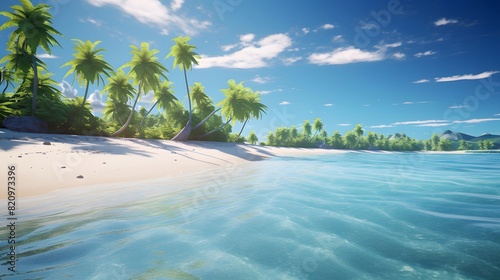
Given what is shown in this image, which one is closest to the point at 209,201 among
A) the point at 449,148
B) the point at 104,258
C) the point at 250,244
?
the point at 250,244

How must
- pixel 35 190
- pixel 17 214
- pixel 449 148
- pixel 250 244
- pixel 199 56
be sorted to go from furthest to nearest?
1. pixel 449 148
2. pixel 199 56
3. pixel 35 190
4. pixel 17 214
5. pixel 250 244

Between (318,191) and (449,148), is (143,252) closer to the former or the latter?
(318,191)

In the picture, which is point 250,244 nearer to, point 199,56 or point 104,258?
point 104,258

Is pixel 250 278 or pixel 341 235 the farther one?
pixel 341 235

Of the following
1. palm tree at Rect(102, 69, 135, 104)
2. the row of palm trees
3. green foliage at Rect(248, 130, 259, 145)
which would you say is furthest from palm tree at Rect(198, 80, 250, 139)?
green foliage at Rect(248, 130, 259, 145)

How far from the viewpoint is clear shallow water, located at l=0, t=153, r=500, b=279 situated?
3023 mm

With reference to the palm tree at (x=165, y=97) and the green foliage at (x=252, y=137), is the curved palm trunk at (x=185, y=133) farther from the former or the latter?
the green foliage at (x=252, y=137)

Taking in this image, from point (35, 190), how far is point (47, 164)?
2.78 meters

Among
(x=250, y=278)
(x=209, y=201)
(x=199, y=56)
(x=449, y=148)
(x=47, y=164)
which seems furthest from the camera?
(x=449, y=148)

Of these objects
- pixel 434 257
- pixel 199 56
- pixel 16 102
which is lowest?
pixel 434 257

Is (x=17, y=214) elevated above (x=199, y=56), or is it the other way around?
(x=199, y=56)

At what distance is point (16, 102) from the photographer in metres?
21.2

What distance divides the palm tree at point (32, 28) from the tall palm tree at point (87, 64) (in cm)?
273

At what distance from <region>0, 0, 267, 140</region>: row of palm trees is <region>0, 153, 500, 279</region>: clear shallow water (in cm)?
2072
